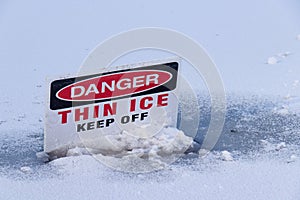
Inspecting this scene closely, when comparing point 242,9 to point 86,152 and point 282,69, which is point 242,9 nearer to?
point 282,69

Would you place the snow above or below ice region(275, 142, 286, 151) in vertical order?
above

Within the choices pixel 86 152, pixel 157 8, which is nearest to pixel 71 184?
pixel 86 152

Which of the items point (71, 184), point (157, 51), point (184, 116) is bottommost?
point (71, 184)

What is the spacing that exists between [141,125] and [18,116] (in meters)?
0.19

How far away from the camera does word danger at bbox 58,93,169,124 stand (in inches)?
36.5

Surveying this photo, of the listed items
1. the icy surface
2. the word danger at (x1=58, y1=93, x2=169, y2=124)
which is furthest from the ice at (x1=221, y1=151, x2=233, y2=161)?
the word danger at (x1=58, y1=93, x2=169, y2=124)

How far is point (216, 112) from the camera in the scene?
98 centimetres

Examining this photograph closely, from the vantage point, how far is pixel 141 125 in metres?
0.95

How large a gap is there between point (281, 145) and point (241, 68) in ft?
0.47

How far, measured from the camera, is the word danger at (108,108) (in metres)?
0.93

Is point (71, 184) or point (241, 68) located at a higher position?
point (241, 68)

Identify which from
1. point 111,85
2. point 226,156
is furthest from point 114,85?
point 226,156

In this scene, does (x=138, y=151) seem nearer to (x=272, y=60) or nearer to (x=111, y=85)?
(x=111, y=85)

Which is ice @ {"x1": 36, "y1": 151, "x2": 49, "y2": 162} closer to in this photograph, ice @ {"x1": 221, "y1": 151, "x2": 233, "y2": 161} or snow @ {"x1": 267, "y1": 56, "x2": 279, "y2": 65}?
ice @ {"x1": 221, "y1": 151, "x2": 233, "y2": 161}
